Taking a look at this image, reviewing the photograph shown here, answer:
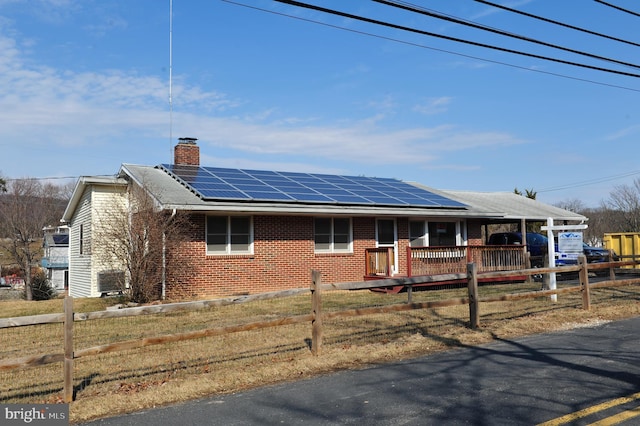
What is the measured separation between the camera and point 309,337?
32.6 ft

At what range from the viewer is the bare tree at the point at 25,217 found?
121 feet

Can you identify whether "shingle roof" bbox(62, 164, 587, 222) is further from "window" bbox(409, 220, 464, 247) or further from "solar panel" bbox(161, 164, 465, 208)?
"window" bbox(409, 220, 464, 247)

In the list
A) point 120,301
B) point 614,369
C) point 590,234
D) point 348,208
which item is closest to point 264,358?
point 614,369

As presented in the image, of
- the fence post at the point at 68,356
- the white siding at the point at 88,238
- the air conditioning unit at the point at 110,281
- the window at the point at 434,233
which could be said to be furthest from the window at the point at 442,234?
the fence post at the point at 68,356

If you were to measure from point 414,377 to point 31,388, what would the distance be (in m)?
4.80

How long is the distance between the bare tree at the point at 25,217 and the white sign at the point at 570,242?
27.4 m

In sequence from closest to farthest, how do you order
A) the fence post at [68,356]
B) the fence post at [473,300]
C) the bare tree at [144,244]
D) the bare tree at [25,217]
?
the fence post at [68,356]
the fence post at [473,300]
the bare tree at [144,244]
the bare tree at [25,217]

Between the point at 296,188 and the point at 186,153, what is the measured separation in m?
5.34

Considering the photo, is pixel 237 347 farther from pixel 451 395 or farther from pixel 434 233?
pixel 434 233

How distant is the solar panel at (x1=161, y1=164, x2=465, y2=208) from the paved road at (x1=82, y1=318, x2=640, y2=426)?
10.9 m

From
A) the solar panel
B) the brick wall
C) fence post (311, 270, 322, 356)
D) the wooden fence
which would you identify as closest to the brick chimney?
the solar panel

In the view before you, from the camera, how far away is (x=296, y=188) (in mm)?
20484

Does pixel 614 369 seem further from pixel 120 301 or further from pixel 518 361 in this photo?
pixel 120 301

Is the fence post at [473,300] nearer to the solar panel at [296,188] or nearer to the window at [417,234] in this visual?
the solar panel at [296,188]
